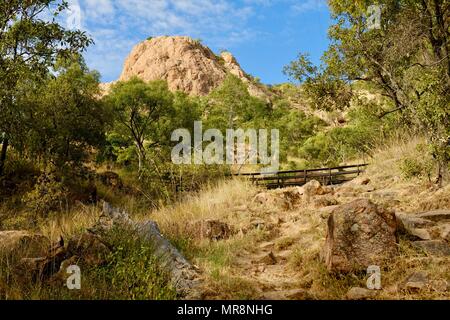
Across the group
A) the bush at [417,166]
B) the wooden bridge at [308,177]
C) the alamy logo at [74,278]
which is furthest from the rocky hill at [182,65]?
the alamy logo at [74,278]

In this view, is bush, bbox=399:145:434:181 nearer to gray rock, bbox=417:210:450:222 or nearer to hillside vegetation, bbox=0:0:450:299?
Result: hillside vegetation, bbox=0:0:450:299

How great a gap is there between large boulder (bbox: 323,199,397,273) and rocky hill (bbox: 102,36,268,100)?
9437cm

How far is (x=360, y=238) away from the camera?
576 centimetres

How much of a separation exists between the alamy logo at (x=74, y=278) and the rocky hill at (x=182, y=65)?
95.6 metres

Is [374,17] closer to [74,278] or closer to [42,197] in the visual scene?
[74,278]

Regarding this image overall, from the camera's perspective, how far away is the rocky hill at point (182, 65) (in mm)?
104188

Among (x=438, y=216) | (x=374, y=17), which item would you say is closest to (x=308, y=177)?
(x=374, y=17)

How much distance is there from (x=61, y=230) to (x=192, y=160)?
7949 mm

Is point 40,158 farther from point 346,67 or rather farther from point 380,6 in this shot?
point 380,6

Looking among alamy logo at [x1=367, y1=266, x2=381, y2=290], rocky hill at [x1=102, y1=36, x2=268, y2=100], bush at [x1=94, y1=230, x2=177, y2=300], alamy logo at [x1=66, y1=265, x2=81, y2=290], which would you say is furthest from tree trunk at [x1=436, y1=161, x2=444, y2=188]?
rocky hill at [x1=102, y1=36, x2=268, y2=100]

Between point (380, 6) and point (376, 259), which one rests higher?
point (380, 6)

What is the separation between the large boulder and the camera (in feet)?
18.4
